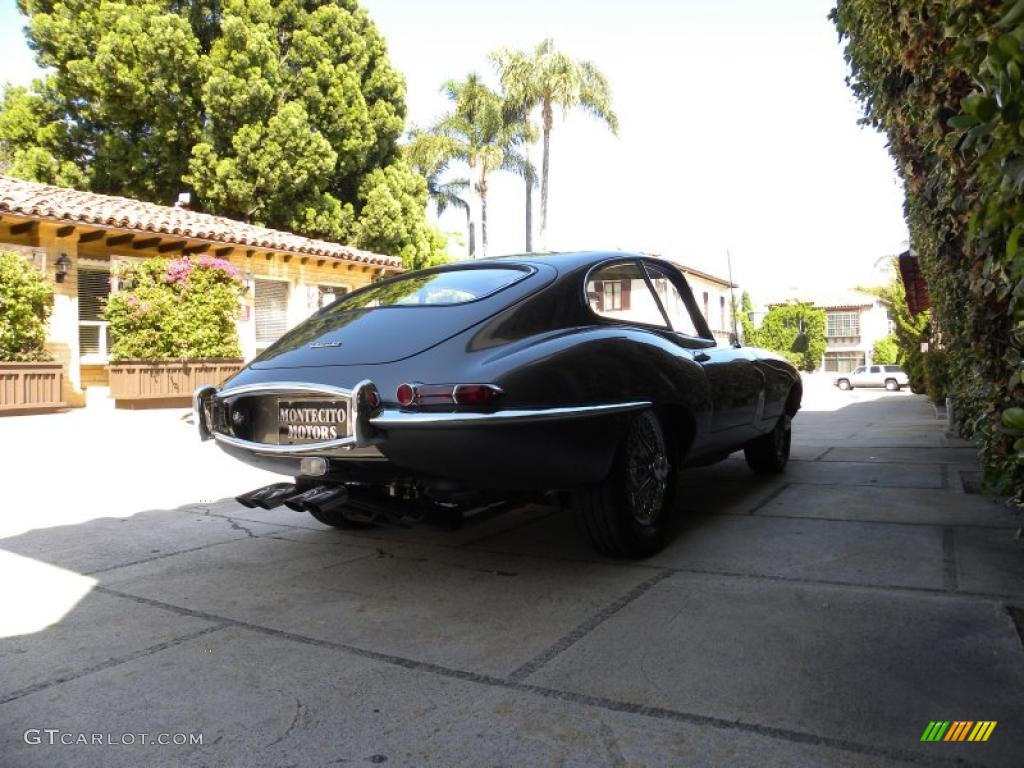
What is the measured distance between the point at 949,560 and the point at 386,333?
285cm

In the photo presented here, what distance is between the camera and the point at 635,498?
3.84 m

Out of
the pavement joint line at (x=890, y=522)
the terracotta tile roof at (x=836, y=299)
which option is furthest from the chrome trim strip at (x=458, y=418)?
the terracotta tile roof at (x=836, y=299)

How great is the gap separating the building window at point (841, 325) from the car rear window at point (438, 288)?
224ft

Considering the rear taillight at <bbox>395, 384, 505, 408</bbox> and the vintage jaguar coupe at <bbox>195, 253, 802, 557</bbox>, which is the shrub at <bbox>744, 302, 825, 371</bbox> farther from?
the rear taillight at <bbox>395, 384, 505, 408</bbox>

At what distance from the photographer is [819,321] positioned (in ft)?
209

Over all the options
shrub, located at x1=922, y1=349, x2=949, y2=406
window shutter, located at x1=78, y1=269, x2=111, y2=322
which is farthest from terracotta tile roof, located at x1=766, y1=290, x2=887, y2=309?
window shutter, located at x1=78, y1=269, x2=111, y2=322

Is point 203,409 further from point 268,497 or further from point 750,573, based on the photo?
point 750,573

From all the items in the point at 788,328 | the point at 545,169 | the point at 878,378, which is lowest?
the point at 878,378

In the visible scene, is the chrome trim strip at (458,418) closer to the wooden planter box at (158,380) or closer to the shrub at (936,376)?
the wooden planter box at (158,380)

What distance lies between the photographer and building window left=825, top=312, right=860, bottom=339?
66.9 metres

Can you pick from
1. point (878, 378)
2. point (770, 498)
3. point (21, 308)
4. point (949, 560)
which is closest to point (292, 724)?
point (949, 560)

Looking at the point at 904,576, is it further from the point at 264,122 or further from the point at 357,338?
the point at 264,122

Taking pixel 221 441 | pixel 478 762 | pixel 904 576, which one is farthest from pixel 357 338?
pixel 904 576

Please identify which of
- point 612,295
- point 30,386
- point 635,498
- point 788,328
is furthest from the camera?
point 788,328
